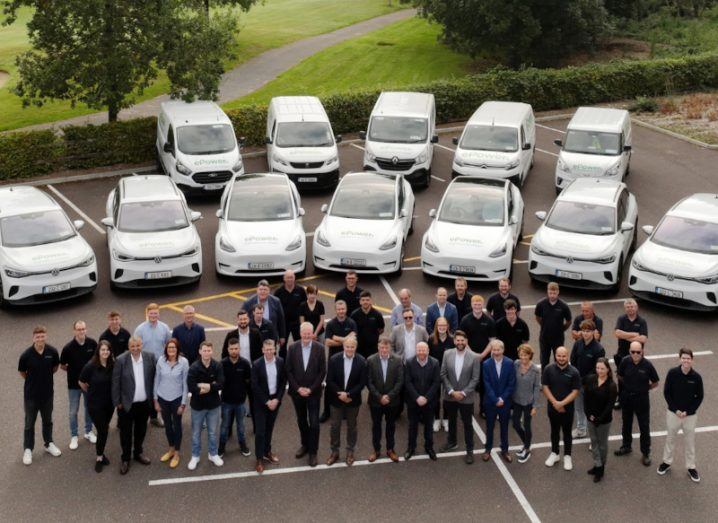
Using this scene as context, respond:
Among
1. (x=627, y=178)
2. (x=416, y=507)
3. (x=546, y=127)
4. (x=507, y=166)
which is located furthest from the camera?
(x=546, y=127)

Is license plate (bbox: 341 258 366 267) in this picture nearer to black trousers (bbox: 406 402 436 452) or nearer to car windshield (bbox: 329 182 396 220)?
car windshield (bbox: 329 182 396 220)

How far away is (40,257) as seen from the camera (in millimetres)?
16562

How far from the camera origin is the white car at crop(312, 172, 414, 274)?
18016 millimetres

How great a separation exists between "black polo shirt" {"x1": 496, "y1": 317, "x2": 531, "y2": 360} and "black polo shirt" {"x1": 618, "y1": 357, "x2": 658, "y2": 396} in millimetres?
1624

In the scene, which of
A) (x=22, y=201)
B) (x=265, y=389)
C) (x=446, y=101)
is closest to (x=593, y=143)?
(x=446, y=101)

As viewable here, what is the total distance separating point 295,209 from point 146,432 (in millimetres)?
7765

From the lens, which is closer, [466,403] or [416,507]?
[416,507]

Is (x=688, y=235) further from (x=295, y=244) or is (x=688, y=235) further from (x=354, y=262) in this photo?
(x=295, y=244)

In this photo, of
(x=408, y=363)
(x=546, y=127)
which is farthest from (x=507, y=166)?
(x=408, y=363)

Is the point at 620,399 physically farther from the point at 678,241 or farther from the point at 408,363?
the point at 678,241

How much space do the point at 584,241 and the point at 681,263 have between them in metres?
1.87

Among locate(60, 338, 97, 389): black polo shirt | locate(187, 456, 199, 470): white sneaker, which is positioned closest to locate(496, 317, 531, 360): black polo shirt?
locate(187, 456, 199, 470): white sneaker

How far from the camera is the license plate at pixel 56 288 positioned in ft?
53.5

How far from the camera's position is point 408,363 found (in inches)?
452
